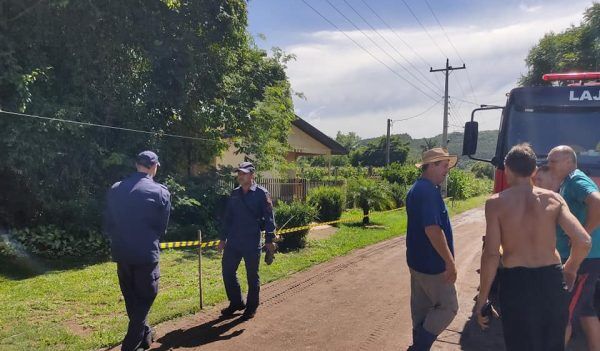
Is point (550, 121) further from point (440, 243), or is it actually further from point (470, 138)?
point (440, 243)

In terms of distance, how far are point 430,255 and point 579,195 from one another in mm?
1331

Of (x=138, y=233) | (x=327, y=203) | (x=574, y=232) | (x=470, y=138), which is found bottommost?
(x=327, y=203)

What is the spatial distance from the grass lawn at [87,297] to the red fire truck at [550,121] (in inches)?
168

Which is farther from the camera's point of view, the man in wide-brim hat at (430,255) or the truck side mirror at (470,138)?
the truck side mirror at (470,138)

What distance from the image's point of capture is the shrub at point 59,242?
9234 mm

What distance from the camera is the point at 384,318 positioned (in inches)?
227

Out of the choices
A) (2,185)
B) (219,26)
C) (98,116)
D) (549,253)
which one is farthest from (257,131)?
(549,253)

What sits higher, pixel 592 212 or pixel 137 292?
pixel 592 212

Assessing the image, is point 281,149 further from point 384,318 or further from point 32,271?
point 384,318

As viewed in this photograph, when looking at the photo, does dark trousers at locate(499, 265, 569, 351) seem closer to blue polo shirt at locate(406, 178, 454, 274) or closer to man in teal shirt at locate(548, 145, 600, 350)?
blue polo shirt at locate(406, 178, 454, 274)

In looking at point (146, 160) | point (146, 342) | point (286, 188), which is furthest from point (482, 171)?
point (146, 160)

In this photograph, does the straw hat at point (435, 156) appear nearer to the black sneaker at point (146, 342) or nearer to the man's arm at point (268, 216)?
the man's arm at point (268, 216)

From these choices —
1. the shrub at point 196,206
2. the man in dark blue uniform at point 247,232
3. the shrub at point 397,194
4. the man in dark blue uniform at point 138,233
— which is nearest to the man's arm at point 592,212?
the man in dark blue uniform at point 247,232

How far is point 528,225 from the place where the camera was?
3074 mm
